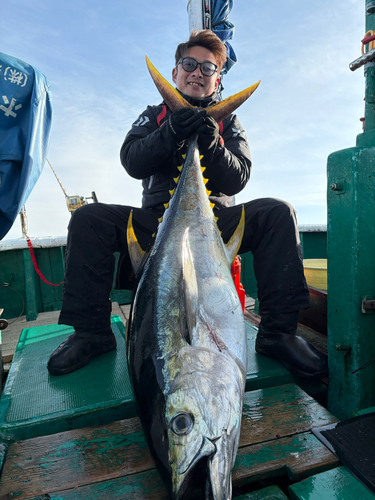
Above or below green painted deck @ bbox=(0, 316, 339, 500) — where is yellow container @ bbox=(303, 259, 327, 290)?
above

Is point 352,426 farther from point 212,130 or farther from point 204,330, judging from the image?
point 212,130

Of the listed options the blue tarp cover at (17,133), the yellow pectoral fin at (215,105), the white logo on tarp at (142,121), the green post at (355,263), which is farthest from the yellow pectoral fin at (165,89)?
the blue tarp cover at (17,133)

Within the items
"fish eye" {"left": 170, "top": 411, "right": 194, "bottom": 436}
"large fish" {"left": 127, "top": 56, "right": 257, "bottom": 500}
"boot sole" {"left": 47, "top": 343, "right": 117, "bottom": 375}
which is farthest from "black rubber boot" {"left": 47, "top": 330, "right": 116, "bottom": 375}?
"fish eye" {"left": 170, "top": 411, "right": 194, "bottom": 436}

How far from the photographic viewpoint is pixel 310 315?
2.42 meters

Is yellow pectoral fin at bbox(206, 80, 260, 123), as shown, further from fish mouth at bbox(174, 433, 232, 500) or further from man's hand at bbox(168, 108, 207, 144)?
fish mouth at bbox(174, 433, 232, 500)

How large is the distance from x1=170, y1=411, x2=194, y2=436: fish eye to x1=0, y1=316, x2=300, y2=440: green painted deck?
0.59 metres

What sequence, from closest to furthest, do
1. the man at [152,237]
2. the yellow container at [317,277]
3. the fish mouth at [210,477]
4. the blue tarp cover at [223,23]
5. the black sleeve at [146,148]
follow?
the fish mouth at [210,477], the man at [152,237], the black sleeve at [146,148], the yellow container at [317,277], the blue tarp cover at [223,23]

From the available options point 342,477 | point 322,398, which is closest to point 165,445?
point 342,477

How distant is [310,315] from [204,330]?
5.46ft

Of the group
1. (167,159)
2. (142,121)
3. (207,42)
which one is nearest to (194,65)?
(207,42)

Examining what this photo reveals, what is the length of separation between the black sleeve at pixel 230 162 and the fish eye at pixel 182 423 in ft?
4.66

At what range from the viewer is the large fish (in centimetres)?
77

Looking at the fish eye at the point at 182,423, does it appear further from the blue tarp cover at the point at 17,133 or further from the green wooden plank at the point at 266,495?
the blue tarp cover at the point at 17,133

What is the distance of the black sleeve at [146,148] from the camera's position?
1777mm
